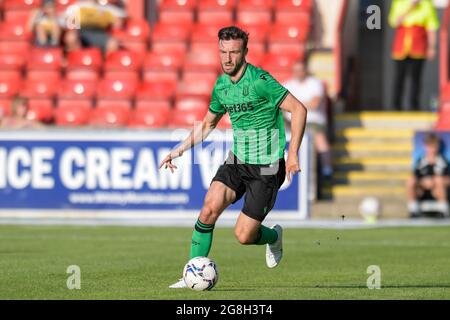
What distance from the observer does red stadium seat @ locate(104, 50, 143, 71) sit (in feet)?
78.2

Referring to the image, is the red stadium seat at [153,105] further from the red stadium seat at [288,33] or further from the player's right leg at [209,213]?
the player's right leg at [209,213]

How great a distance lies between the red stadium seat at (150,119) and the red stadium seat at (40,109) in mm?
1499

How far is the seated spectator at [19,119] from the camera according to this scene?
21.2 m

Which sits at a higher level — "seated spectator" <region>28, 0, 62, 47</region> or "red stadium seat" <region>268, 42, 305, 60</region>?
"seated spectator" <region>28, 0, 62, 47</region>

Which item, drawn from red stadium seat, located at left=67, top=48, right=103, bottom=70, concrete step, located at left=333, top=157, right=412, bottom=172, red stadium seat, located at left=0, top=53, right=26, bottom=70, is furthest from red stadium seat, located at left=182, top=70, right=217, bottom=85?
red stadium seat, located at left=0, top=53, right=26, bottom=70

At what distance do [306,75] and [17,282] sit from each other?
11.8 m

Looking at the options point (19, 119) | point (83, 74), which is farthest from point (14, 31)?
point (19, 119)

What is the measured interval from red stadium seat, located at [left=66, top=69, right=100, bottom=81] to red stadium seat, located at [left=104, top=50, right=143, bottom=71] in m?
Answer: 0.30

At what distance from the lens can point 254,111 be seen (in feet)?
35.0

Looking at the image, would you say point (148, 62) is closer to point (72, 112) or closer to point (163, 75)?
point (163, 75)

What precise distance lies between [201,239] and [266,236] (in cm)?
75

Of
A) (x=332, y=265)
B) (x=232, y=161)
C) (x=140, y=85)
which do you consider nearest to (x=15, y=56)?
(x=140, y=85)

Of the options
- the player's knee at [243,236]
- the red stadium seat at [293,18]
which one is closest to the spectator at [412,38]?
the red stadium seat at [293,18]

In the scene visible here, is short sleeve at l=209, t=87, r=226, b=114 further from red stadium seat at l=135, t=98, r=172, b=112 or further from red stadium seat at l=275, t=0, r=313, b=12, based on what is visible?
red stadium seat at l=275, t=0, r=313, b=12
